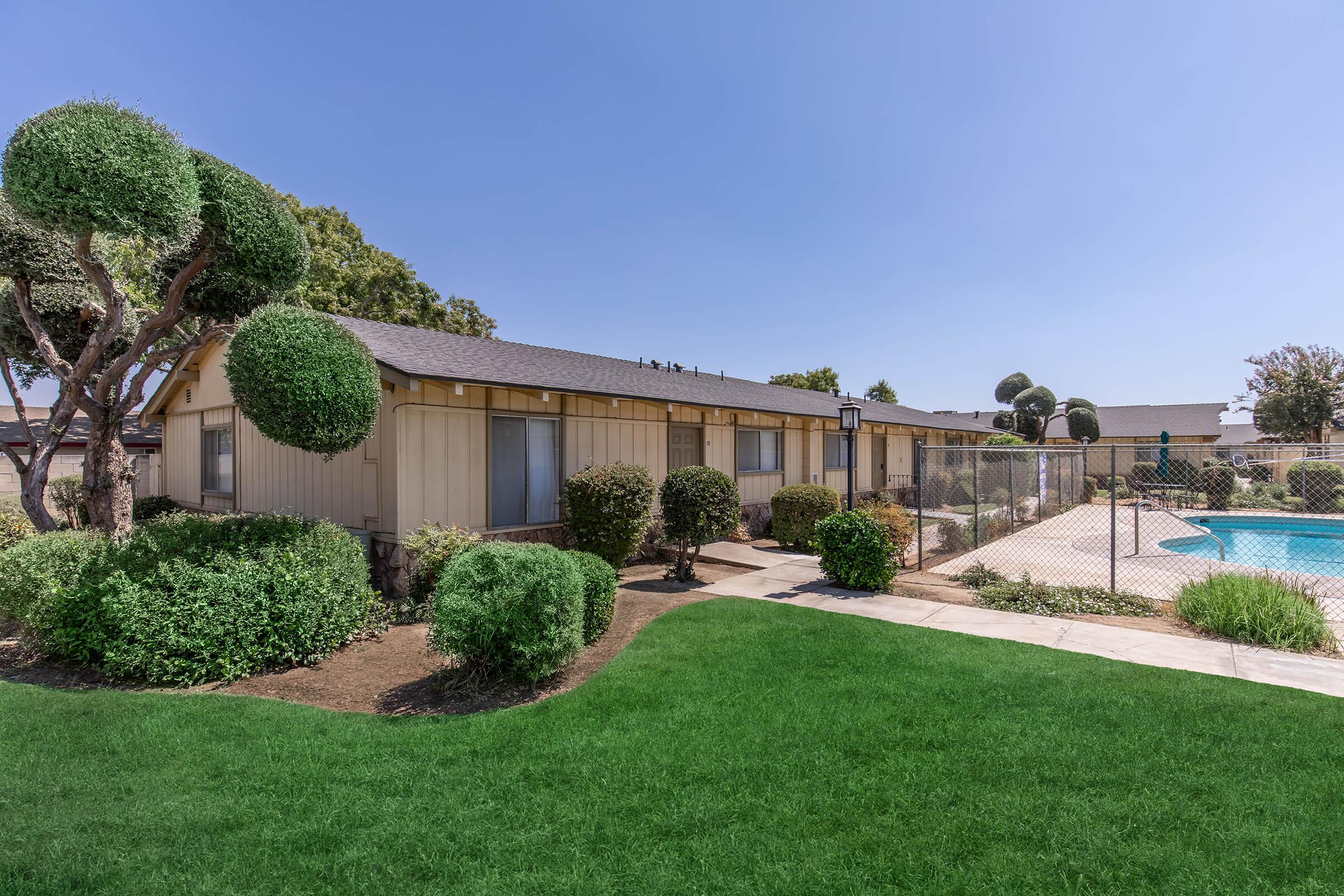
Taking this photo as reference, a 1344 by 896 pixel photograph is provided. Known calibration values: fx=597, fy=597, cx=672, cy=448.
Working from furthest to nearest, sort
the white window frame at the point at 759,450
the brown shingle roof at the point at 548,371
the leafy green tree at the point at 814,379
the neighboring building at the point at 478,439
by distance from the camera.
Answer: the leafy green tree at the point at 814,379, the white window frame at the point at 759,450, the brown shingle roof at the point at 548,371, the neighboring building at the point at 478,439

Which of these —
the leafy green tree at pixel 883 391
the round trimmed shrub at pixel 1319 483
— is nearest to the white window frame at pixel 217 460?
the round trimmed shrub at pixel 1319 483

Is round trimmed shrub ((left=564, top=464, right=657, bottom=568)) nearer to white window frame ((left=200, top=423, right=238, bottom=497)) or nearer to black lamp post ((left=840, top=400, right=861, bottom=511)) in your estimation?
black lamp post ((left=840, top=400, right=861, bottom=511))

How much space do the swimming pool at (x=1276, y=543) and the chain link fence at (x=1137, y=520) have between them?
3 centimetres

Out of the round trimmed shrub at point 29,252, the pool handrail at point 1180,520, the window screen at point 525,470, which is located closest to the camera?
the round trimmed shrub at point 29,252

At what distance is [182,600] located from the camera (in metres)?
5.08

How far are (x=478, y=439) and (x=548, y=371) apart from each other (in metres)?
2.01

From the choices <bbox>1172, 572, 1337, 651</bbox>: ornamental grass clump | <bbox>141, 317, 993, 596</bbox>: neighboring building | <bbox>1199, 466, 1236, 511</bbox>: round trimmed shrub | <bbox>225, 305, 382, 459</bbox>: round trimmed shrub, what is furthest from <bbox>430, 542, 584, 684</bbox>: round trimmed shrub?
<bbox>1199, 466, 1236, 511</bbox>: round trimmed shrub

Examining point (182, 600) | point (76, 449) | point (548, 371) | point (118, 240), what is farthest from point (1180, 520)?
point (76, 449)

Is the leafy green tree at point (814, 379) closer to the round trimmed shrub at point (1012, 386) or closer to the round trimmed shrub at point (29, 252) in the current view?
the round trimmed shrub at point (1012, 386)

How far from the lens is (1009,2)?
845cm

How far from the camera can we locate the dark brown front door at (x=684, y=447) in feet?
39.0

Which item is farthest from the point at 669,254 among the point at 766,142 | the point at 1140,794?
the point at 1140,794

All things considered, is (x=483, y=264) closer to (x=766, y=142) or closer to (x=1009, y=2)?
→ (x=766, y=142)

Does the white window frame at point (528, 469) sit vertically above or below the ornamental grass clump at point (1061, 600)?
above
